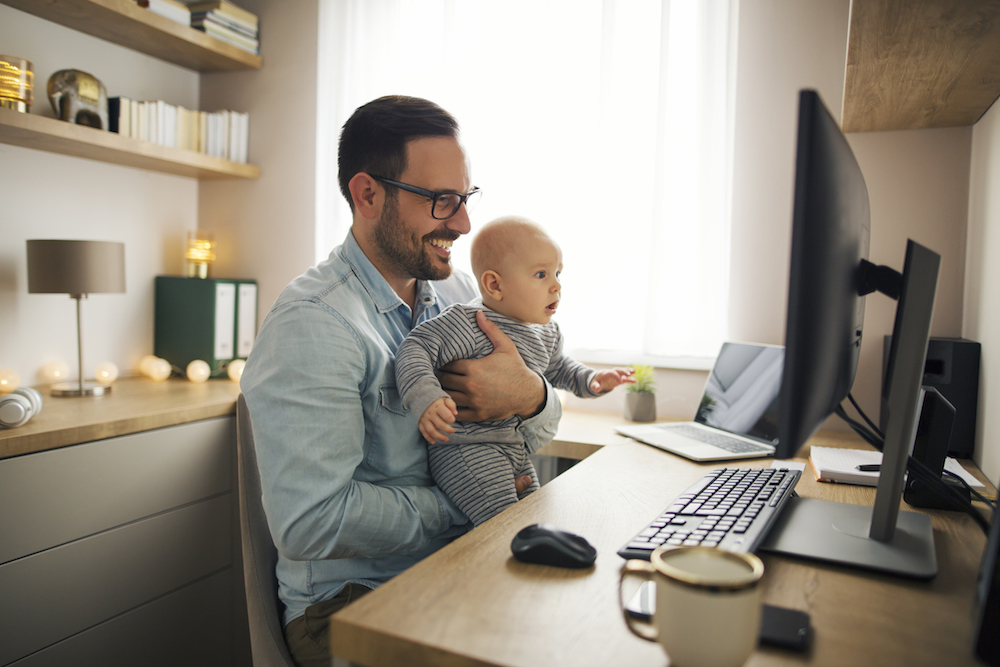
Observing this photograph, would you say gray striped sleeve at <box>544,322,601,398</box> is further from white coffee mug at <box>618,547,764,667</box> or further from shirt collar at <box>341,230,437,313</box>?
white coffee mug at <box>618,547,764,667</box>

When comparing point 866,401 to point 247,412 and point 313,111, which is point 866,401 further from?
point 313,111

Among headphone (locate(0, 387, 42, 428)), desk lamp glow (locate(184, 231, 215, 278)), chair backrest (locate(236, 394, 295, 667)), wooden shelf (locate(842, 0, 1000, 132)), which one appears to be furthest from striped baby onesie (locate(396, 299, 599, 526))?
desk lamp glow (locate(184, 231, 215, 278))

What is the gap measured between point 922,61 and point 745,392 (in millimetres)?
956

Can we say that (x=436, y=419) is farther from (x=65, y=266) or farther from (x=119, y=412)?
(x=65, y=266)

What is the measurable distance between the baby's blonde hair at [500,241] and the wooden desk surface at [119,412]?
0.95m

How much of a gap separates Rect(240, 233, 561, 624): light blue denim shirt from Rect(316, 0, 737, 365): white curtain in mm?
1248

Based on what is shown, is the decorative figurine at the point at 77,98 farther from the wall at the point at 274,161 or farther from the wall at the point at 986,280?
the wall at the point at 986,280

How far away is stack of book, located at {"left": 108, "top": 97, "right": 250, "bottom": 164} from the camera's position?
8.15ft

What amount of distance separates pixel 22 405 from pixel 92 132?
1139mm

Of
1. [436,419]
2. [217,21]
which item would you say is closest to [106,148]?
[217,21]

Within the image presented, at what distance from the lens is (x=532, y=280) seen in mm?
1434

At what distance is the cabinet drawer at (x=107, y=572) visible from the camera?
1611mm

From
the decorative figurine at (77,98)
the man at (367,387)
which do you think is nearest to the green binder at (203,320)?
the decorative figurine at (77,98)

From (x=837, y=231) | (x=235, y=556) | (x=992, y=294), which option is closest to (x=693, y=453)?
(x=992, y=294)
